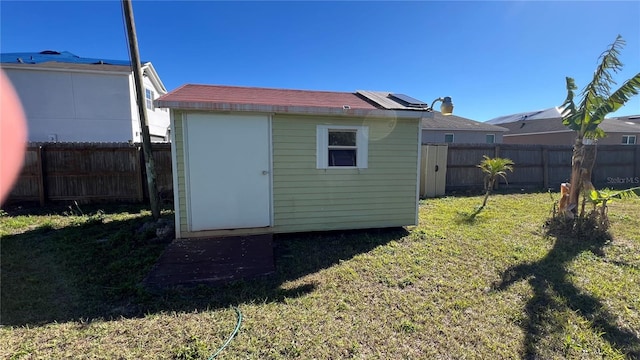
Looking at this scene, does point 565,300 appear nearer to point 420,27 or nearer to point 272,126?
point 272,126

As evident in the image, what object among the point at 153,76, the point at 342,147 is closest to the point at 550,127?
the point at 342,147

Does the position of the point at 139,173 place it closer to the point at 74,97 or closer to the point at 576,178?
the point at 74,97

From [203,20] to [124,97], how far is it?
6570 mm

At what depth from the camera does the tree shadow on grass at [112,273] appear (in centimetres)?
289

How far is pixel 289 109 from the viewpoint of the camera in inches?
186

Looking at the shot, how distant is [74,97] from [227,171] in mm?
11364

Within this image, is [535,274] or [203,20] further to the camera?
[203,20]

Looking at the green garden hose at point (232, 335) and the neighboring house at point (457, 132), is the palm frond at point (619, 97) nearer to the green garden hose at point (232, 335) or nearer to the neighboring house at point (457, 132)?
the green garden hose at point (232, 335)

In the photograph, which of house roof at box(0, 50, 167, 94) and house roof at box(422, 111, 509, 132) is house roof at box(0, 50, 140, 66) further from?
house roof at box(422, 111, 509, 132)

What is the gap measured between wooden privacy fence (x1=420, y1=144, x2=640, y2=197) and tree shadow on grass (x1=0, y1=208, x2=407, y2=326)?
230 inches

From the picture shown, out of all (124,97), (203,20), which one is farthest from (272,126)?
(124,97)

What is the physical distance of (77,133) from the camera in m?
11.8

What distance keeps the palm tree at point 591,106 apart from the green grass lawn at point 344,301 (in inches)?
44.4

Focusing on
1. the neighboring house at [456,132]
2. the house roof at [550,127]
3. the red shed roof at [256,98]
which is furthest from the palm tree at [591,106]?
the house roof at [550,127]
